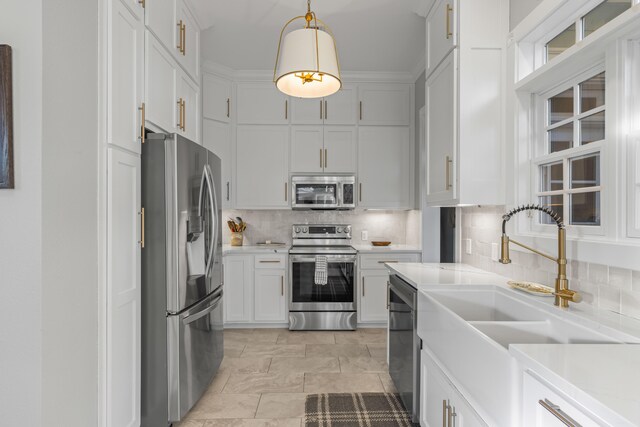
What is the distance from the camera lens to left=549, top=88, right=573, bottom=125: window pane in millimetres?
1739

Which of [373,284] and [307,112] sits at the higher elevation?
[307,112]

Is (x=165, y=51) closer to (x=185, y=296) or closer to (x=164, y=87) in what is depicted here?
(x=164, y=87)

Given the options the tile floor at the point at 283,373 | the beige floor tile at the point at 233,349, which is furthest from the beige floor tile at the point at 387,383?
the beige floor tile at the point at 233,349

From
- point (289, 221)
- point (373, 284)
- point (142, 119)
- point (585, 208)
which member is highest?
point (142, 119)

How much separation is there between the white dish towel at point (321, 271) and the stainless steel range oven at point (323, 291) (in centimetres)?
1

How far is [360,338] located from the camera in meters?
3.61

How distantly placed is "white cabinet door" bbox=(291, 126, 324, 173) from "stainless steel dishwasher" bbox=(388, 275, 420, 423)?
75.5 inches

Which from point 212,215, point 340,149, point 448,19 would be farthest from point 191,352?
point 340,149

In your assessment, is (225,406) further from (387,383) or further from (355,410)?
(387,383)

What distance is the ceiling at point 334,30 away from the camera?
8.95ft

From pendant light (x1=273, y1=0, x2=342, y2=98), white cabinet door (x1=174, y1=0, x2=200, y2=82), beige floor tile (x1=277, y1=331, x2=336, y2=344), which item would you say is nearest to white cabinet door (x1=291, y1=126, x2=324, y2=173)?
white cabinet door (x1=174, y1=0, x2=200, y2=82)

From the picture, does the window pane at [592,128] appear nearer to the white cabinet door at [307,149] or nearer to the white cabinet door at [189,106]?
the white cabinet door at [189,106]

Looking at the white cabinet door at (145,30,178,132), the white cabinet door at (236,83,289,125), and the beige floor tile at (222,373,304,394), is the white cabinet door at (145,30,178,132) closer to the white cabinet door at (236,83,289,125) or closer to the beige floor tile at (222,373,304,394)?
the white cabinet door at (236,83,289,125)

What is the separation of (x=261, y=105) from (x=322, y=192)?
121 centimetres
